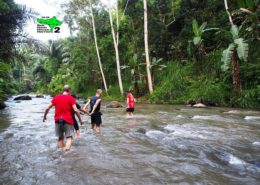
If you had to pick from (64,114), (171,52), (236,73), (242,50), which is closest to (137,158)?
(64,114)

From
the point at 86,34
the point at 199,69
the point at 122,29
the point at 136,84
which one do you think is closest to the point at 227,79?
the point at 199,69

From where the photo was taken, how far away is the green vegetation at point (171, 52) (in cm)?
1617

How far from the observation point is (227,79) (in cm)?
1875

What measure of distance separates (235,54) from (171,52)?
10.4 metres

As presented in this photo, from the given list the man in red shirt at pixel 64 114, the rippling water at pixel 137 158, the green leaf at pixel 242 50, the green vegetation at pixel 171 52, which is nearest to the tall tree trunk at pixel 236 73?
the green vegetation at pixel 171 52

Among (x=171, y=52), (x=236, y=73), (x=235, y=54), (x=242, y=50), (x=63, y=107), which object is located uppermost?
(x=171, y=52)

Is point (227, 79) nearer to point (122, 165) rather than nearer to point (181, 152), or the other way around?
point (181, 152)

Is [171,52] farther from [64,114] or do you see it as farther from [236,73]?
[64,114]

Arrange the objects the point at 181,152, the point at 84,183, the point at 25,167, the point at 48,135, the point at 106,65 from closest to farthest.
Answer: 1. the point at 84,183
2. the point at 25,167
3. the point at 181,152
4. the point at 48,135
5. the point at 106,65

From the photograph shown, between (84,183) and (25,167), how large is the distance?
1557 mm

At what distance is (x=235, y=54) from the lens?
54.4 ft

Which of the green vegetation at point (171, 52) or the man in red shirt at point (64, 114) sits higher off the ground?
the green vegetation at point (171, 52)

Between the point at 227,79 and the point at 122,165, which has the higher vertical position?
the point at 227,79

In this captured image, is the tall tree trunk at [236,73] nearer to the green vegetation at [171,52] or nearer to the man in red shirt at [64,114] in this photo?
the green vegetation at [171,52]
